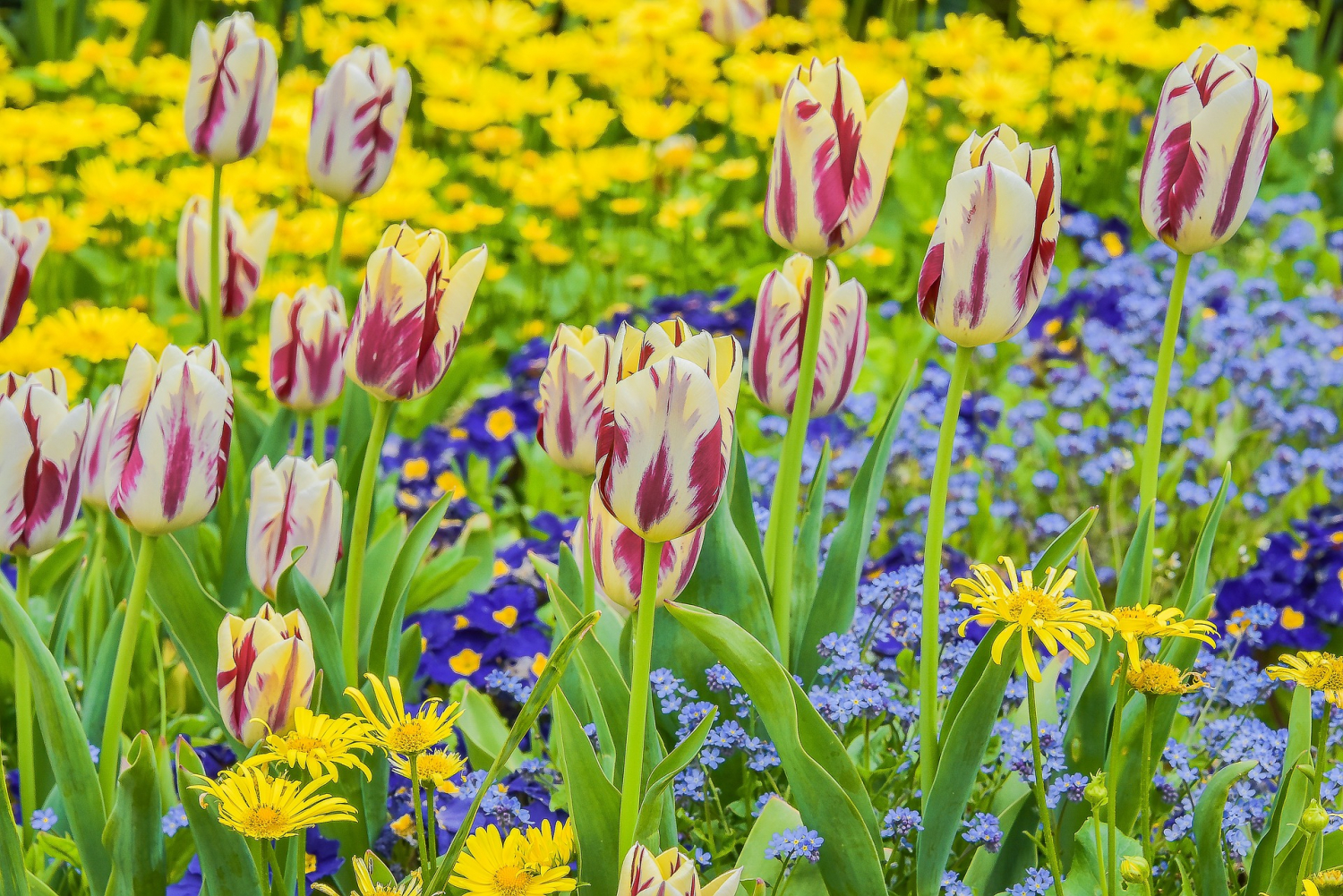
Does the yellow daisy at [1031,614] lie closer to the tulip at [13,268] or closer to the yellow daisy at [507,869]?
the yellow daisy at [507,869]

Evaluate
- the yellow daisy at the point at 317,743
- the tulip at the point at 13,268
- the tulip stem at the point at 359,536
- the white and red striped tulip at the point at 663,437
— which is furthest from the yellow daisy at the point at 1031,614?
the tulip at the point at 13,268

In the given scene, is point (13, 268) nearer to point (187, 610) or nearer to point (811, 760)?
point (187, 610)

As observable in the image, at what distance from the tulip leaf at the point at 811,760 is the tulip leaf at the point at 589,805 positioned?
5.6 inches

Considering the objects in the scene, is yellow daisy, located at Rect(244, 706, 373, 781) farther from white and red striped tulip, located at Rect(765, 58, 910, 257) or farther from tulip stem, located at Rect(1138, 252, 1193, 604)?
tulip stem, located at Rect(1138, 252, 1193, 604)

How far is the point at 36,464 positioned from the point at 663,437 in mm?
746

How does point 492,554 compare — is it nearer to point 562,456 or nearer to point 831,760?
point 562,456

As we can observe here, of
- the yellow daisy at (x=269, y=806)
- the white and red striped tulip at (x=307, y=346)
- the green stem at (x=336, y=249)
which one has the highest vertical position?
the green stem at (x=336, y=249)

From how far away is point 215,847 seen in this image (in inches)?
44.0

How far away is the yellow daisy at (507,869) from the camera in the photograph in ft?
3.31

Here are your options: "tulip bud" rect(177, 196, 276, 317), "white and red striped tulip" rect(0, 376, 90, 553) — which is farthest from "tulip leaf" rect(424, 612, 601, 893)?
"tulip bud" rect(177, 196, 276, 317)

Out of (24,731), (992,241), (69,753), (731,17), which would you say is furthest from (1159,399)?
(731,17)

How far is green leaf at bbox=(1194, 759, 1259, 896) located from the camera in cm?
117

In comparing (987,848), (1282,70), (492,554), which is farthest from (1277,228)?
(987,848)

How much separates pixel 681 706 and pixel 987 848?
1.21ft
